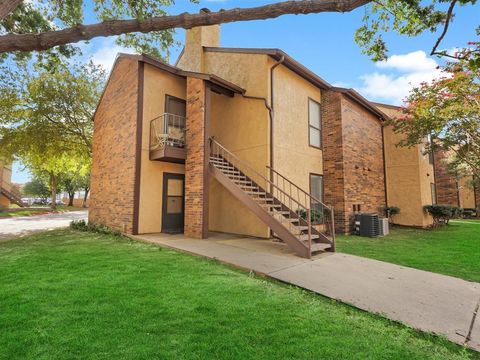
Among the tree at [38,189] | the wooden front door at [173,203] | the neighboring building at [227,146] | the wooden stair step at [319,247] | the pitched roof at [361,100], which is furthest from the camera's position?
the tree at [38,189]

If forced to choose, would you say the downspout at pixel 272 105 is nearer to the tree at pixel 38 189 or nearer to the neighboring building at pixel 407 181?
the neighboring building at pixel 407 181

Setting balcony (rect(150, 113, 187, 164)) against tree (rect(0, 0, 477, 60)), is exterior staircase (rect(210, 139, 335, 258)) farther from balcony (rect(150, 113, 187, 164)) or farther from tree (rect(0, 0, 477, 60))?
tree (rect(0, 0, 477, 60))

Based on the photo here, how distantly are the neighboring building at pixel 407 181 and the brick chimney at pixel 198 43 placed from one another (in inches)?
372

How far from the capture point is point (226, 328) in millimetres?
2977

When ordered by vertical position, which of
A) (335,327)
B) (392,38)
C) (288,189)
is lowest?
(335,327)

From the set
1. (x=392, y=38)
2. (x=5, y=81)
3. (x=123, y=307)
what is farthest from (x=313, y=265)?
(x=5, y=81)

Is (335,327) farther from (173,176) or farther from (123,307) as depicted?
(173,176)

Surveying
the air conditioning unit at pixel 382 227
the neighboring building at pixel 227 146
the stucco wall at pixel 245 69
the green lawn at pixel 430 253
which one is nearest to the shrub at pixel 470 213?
the neighboring building at pixel 227 146

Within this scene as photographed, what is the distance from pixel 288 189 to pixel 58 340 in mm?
8401

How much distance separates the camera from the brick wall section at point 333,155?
11250 mm

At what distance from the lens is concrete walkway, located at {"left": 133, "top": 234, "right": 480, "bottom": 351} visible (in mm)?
3455

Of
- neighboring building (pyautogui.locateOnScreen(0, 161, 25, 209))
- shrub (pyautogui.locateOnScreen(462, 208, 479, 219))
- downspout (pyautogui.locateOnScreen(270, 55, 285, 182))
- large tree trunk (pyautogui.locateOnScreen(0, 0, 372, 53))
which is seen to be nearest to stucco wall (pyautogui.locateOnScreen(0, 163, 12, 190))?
neighboring building (pyautogui.locateOnScreen(0, 161, 25, 209))

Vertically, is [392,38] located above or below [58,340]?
above

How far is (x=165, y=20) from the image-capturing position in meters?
3.64
